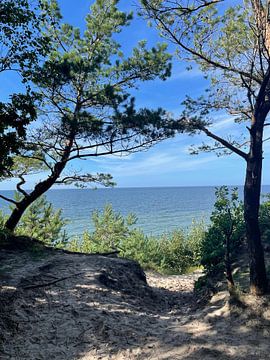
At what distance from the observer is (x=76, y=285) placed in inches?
264

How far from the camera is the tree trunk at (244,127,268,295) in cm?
583

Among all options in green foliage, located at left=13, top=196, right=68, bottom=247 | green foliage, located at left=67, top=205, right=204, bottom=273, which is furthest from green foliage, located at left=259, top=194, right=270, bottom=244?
green foliage, located at left=13, top=196, right=68, bottom=247

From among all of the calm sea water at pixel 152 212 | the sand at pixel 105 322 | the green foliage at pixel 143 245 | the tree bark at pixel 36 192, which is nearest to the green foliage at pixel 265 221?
the sand at pixel 105 322

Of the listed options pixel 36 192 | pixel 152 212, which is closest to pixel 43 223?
pixel 36 192

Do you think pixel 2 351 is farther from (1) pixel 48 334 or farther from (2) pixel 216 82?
(2) pixel 216 82

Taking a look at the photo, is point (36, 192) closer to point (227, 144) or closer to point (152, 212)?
point (227, 144)

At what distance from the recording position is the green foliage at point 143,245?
1825cm

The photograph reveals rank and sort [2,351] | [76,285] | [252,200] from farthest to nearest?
1. [76,285]
2. [252,200]
3. [2,351]

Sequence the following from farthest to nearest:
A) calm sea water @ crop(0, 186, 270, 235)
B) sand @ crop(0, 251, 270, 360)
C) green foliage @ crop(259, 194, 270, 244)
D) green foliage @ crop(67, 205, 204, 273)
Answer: calm sea water @ crop(0, 186, 270, 235), green foliage @ crop(67, 205, 204, 273), green foliage @ crop(259, 194, 270, 244), sand @ crop(0, 251, 270, 360)

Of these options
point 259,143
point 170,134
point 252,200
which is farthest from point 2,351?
point 170,134

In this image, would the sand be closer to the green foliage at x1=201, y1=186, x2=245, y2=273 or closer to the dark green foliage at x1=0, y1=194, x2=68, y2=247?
the green foliage at x1=201, y1=186, x2=245, y2=273

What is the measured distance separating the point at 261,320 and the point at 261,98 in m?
4.14

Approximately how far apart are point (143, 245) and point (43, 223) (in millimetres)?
7678

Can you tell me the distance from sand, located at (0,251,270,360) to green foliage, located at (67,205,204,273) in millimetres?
9140
